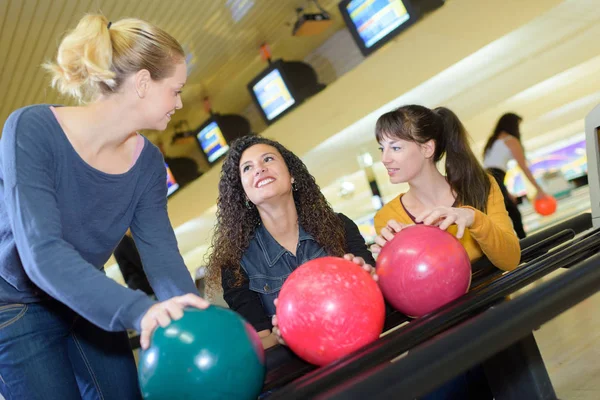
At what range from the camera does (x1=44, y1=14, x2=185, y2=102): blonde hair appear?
4.26 ft

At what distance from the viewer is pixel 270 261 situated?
197 centimetres

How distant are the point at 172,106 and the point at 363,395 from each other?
835 mm

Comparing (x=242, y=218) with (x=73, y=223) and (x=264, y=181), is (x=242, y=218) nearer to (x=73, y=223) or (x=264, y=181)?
(x=264, y=181)

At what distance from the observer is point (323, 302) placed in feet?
4.42

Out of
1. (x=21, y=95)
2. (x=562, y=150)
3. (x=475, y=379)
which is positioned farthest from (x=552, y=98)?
(x=475, y=379)

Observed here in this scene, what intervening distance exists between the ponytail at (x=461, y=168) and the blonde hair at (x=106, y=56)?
1127 mm

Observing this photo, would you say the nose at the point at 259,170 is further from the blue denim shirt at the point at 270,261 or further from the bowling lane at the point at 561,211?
the bowling lane at the point at 561,211

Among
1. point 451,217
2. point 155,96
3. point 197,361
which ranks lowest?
point 451,217

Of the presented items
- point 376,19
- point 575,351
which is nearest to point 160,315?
point 575,351

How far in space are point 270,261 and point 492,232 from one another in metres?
0.73

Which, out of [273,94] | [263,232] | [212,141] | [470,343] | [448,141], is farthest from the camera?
[212,141]

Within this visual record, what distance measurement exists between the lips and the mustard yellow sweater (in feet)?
1.54

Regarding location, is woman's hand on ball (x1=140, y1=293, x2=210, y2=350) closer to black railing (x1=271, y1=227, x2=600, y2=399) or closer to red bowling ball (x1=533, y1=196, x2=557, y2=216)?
black railing (x1=271, y1=227, x2=600, y2=399)

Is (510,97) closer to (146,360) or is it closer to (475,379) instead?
(475,379)
